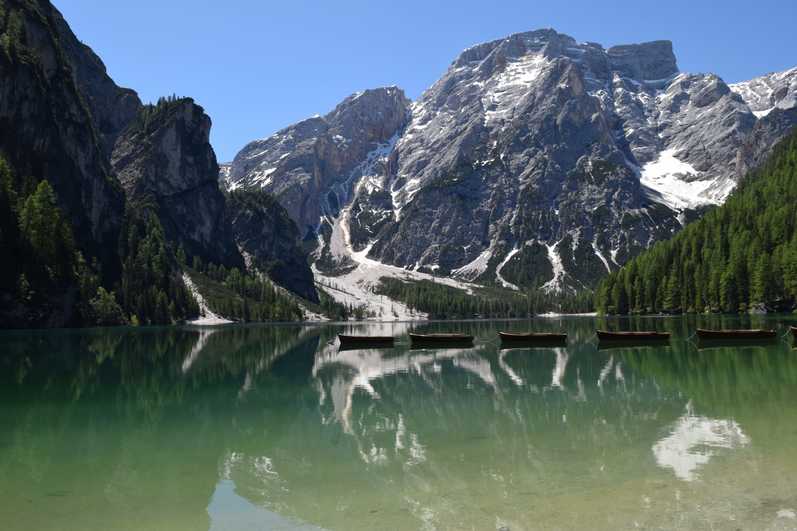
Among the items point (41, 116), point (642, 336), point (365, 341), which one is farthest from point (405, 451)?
point (41, 116)

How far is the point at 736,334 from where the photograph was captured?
2960 inches

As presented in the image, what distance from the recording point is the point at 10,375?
49000 millimetres

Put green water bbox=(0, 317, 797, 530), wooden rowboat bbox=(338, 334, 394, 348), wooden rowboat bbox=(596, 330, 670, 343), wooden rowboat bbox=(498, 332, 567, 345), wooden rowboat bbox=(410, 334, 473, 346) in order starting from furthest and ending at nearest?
wooden rowboat bbox=(338, 334, 394, 348) < wooden rowboat bbox=(410, 334, 473, 346) < wooden rowboat bbox=(498, 332, 567, 345) < wooden rowboat bbox=(596, 330, 670, 343) < green water bbox=(0, 317, 797, 530)

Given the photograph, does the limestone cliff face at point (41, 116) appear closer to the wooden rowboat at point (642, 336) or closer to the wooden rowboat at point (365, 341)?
the wooden rowboat at point (365, 341)

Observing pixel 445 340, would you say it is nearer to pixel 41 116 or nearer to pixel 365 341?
pixel 365 341

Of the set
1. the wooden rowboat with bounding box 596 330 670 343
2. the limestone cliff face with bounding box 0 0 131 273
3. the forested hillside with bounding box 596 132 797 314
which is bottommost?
the wooden rowboat with bounding box 596 330 670 343

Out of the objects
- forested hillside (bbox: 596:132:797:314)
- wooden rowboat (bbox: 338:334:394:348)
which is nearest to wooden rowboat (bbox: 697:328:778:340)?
wooden rowboat (bbox: 338:334:394:348)

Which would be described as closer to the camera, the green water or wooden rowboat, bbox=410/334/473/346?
the green water

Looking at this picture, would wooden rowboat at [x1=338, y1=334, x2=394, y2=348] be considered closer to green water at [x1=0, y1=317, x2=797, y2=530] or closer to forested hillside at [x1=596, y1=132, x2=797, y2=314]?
green water at [x1=0, y1=317, x2=797, y2=530]

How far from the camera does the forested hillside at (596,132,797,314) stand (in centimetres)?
14400

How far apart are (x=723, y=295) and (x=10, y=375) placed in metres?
152

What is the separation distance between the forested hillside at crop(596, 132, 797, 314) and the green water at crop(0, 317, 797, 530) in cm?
10892

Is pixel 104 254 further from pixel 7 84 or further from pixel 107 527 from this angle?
pixel 107 527

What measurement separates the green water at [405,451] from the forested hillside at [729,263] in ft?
357
